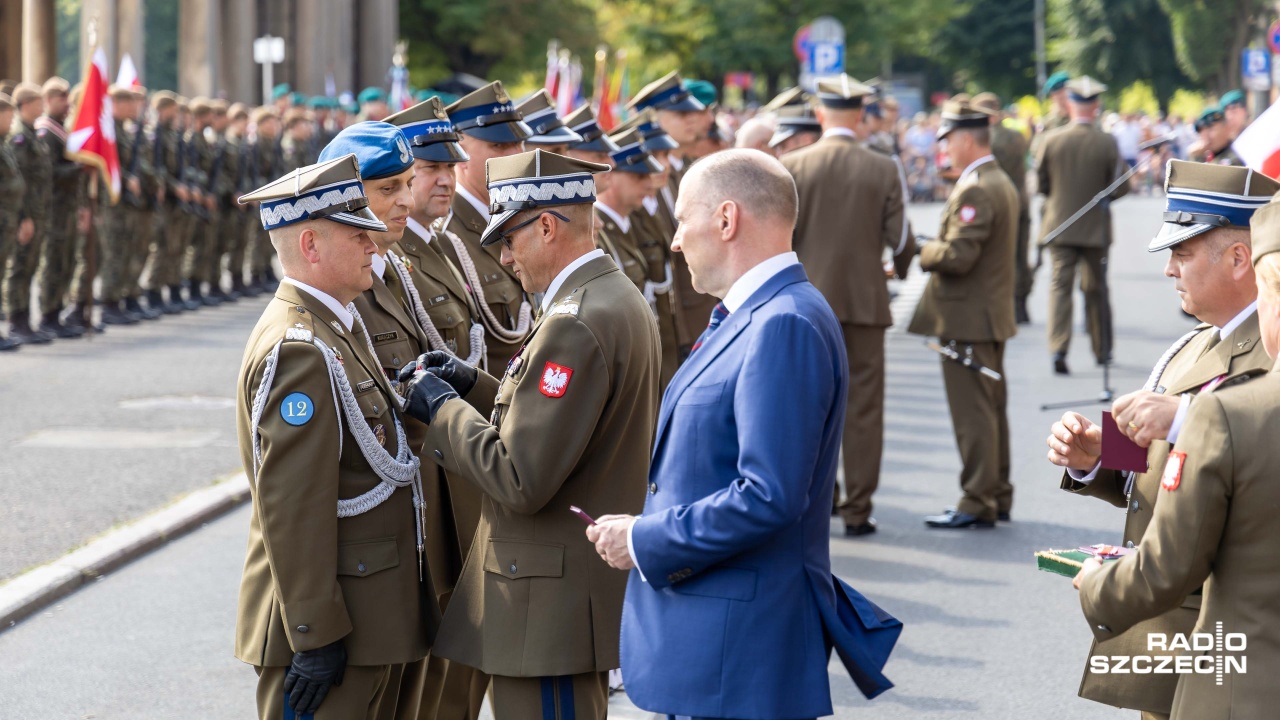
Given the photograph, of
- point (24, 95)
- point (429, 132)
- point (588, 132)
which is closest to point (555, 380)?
point (429, 132)

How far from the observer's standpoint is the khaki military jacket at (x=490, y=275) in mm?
5598

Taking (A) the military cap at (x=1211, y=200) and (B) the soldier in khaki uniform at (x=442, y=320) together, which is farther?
(B) the soldier in khaki uniform at (x=442, y=320)

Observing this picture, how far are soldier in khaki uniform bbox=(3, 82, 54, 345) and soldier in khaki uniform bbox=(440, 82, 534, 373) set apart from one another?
403 inches

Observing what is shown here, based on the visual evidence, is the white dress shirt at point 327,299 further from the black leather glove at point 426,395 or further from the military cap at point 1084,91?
the military cap at point 1084,91

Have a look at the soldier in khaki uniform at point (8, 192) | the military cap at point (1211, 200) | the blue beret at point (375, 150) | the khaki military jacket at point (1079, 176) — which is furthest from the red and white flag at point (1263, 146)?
the soldier in khaki uniform at point (8, 192)

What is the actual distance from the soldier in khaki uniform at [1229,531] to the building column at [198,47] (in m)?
29.7

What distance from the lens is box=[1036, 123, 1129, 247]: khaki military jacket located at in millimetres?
13703

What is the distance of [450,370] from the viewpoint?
4.01 meters

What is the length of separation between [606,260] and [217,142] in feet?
52.3

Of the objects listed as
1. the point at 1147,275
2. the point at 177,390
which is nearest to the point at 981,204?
the point at 177,390

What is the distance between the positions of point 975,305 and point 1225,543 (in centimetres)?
577

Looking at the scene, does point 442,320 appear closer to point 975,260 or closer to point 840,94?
point 840,94

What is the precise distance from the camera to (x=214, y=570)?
7.47 metres

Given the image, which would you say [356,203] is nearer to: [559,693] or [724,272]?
[724,272]
